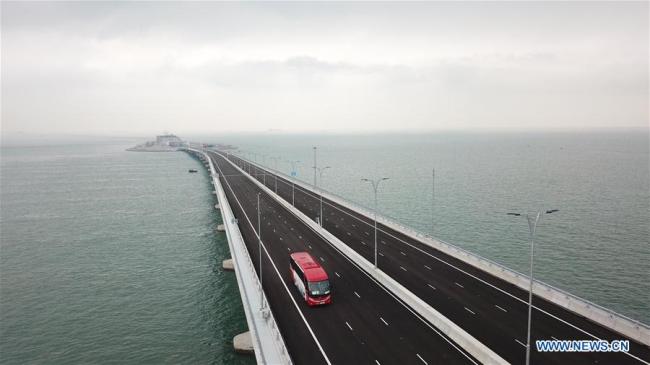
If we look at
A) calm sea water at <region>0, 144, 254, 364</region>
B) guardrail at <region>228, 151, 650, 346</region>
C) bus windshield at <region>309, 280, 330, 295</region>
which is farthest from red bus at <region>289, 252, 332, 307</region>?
guardrail at <region>228, 151, 650, 346</region>

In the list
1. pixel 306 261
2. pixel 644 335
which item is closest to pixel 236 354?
pixel 306 261

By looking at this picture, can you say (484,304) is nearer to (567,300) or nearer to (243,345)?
(567,300)

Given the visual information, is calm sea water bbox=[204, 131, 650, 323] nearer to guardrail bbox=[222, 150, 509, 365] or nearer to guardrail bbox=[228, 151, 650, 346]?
→ guardrail bbox=[228, 151, 650, 346]

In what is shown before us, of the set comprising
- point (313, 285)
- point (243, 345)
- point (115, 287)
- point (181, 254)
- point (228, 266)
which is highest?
point (313, 285)

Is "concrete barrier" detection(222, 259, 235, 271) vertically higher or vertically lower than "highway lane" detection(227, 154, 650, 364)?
lower

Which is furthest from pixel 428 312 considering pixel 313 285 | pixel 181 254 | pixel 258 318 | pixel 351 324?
pixel 181 254

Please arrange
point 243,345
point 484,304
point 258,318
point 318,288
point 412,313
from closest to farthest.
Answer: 1. point 258,318
2. point 243,345
3. point 412,313
4. point 484,304
5. point 318,288
